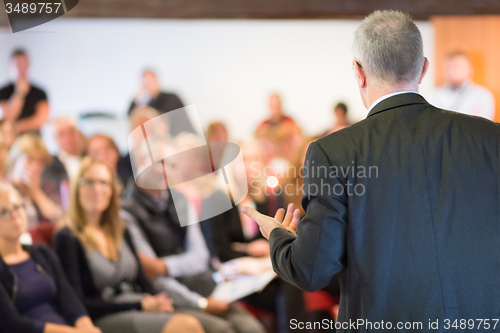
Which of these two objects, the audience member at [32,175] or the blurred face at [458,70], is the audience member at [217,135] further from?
the blurred face at [458,70]

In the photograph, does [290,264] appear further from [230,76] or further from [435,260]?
[230,76]

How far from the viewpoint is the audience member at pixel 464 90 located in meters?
3.59

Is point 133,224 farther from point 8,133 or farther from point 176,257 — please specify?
point 8,133

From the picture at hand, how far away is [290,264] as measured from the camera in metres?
1.02

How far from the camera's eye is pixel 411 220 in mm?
952

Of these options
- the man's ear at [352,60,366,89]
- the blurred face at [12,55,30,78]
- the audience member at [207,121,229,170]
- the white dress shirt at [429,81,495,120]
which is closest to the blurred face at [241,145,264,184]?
the audience member at [207,121,229,170]

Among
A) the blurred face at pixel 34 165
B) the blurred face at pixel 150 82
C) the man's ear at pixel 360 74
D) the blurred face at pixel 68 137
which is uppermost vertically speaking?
the blurred face at pixel 150 82

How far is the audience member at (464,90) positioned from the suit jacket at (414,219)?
2884 millimetres

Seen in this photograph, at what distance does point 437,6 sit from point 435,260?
10.5 ft

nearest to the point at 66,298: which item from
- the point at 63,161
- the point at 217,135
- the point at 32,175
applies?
the point at 32,175

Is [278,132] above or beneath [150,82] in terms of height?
beneath

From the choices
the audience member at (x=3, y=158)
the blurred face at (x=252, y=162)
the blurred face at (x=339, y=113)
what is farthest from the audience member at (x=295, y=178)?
the audience member at (x=3, y=158)

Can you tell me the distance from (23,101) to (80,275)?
5.27 ft

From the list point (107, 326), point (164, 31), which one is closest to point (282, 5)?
point (164, 31)
